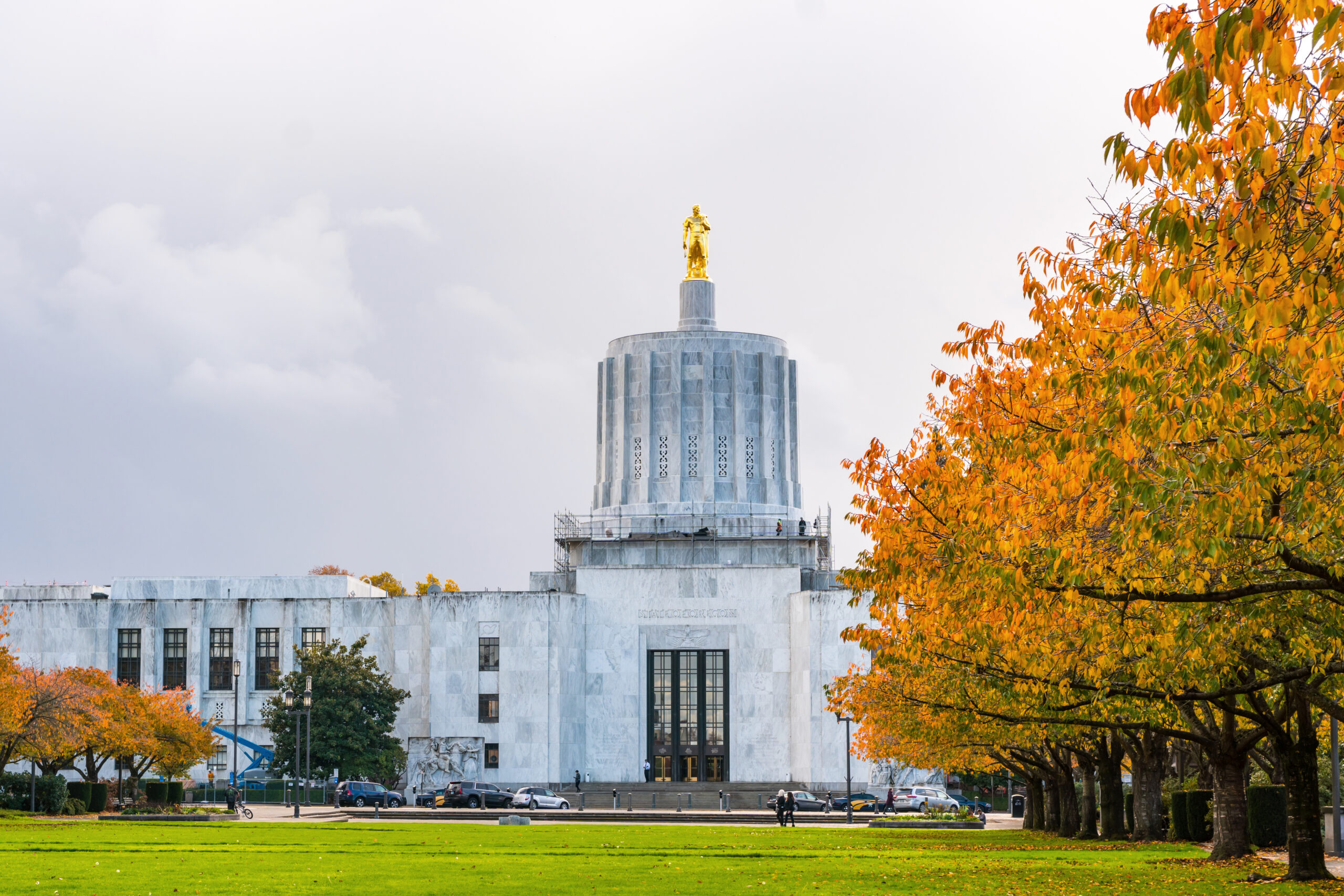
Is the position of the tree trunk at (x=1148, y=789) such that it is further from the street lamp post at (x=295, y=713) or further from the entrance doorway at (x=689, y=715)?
the entrance doorway at (x=689, y=715)

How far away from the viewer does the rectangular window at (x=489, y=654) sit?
8425cm

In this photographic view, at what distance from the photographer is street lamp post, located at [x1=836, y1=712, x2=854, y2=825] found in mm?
59156

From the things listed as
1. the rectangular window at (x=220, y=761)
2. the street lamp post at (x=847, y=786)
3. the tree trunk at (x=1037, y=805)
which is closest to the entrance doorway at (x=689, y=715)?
the street lamp post at (x=847, y=786)

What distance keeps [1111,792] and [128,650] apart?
6400 centimetres

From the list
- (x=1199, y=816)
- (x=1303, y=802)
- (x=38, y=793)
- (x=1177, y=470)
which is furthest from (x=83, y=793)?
(x=1177, y=470)

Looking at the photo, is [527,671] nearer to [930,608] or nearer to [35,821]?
[35,821]

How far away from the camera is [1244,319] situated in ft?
29.8

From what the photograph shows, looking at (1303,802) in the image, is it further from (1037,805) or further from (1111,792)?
(1037,805)

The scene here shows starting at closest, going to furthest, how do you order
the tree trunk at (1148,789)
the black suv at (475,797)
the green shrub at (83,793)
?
the tree trunk at (1148,789)
the green shrub at (83,793)
the black suv at (475,797)

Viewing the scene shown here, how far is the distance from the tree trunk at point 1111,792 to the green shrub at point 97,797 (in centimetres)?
3895

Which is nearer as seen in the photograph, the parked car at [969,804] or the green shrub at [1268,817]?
the green shrub at [1268,817]

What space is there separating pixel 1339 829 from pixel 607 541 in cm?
5821

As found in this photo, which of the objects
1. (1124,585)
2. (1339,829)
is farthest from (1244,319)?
(1339,829)

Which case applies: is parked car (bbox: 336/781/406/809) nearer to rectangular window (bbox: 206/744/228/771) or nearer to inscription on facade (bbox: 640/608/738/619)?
rectangular window (bbox: 206/744/228/771)
